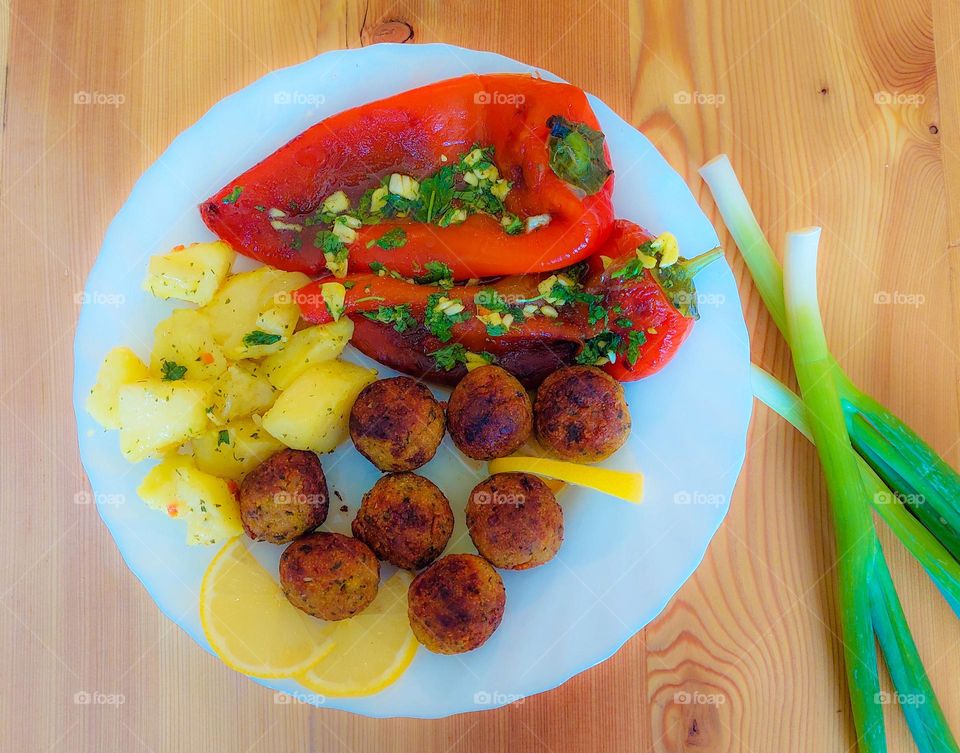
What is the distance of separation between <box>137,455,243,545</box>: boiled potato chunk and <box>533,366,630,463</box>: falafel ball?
85 centimetres

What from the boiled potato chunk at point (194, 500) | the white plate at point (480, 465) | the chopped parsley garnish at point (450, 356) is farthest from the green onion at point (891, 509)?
the boiled potato chunk at point (194, 500)

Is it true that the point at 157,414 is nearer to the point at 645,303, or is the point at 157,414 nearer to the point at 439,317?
the point at 439,317

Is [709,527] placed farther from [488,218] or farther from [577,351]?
[488,218]

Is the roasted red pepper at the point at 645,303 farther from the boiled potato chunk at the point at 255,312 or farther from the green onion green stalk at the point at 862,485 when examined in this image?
the boiled potato chunk at the point at 255,312

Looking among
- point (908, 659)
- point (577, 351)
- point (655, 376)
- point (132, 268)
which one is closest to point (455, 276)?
point (577, 351)

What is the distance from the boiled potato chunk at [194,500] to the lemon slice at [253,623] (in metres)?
0.07

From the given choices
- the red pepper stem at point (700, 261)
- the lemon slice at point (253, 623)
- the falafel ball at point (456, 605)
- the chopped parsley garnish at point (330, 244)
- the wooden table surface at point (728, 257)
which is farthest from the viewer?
the wooden table surface at point (728, 257)

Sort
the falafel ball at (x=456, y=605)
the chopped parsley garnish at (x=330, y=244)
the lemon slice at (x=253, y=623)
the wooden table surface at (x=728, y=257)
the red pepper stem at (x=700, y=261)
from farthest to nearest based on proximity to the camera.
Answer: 1. the wooden table surface at (x=728, y=257)
2. the chopped parsley garnish at (x=330, y=244)
3. the red pepper stem at (x=700, y=261)
4. the lemon slice at (x=253, y=623)
5. the falafel ball at (x=456, y=605)

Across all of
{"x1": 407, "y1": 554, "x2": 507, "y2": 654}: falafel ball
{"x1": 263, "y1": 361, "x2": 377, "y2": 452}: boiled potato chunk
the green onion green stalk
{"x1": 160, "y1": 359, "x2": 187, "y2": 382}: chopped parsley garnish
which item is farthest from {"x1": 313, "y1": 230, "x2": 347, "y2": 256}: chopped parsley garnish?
the green onion green stalk

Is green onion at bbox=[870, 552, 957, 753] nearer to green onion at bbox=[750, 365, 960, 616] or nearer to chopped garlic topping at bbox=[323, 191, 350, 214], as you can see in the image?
green onion at bbox=[750, 365, 960, 616]

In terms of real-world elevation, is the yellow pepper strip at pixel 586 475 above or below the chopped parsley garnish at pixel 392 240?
below

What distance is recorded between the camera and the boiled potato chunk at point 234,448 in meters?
1.92

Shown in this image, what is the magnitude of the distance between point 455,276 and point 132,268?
0.90 meters

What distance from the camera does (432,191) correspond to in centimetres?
206
